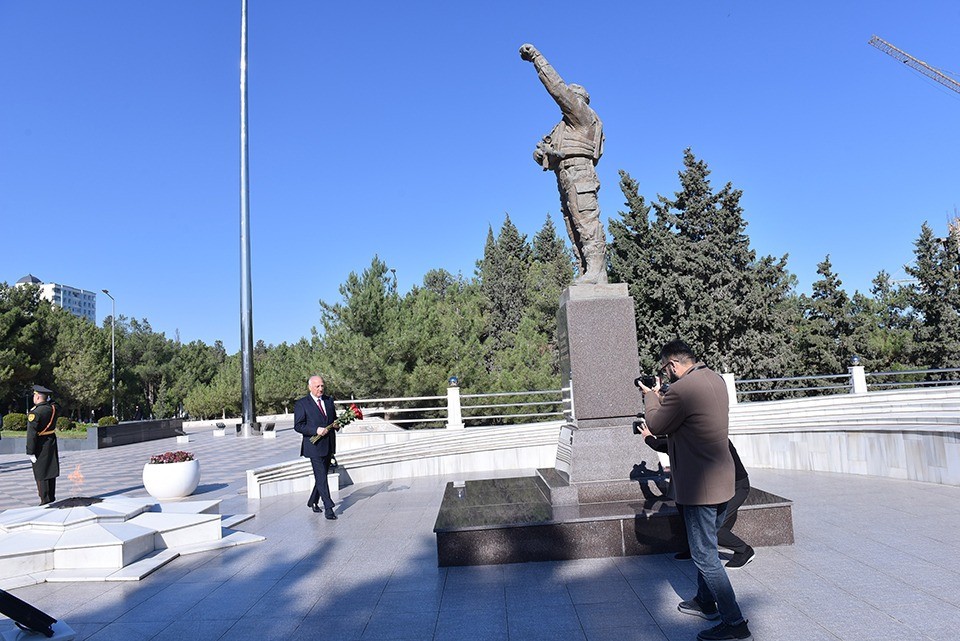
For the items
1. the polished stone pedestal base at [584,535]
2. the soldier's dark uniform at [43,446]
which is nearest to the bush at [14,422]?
the soldier's dark uniform at [43,446]

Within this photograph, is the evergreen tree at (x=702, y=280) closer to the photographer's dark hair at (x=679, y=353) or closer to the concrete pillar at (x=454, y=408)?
the concrete pillar at (x=454, y=408)

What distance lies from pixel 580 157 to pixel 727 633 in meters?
5.76

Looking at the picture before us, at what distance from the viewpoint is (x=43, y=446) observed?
30.3 feet

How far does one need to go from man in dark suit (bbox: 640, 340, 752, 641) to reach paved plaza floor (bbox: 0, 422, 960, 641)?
34 cm

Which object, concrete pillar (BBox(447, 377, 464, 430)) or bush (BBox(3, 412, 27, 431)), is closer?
concrete pillar (BBox(447, 377, 464, 430))

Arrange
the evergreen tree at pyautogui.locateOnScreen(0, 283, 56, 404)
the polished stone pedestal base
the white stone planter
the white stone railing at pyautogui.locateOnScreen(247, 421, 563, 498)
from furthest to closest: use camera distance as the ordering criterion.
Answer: the evergreen tree at pyautogui.locateOnScreen(0, 283, 56, 404), the white stone railing at pyautogui.locateOnScreen(247, 421, 563, 498), the white stone planter, the polished stone pedestal base

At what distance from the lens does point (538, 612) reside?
4.25 metres

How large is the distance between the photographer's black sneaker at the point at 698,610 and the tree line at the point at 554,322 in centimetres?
1574

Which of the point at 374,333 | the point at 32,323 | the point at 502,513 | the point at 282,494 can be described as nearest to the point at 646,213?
the point at 374,333

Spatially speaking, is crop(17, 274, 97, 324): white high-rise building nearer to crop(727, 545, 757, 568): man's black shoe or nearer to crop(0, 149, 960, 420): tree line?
crop(0, 149, 960, 420): tree line

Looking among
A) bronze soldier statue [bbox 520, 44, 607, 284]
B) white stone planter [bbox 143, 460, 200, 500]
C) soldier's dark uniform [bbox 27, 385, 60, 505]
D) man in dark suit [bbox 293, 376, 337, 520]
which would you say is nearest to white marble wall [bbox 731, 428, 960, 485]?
bronze soldier statue [bbox 520, 44, 607, 284]

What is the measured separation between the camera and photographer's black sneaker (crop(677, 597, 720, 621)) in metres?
3.92

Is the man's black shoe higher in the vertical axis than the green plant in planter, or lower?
lower

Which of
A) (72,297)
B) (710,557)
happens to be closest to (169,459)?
(710,557)
